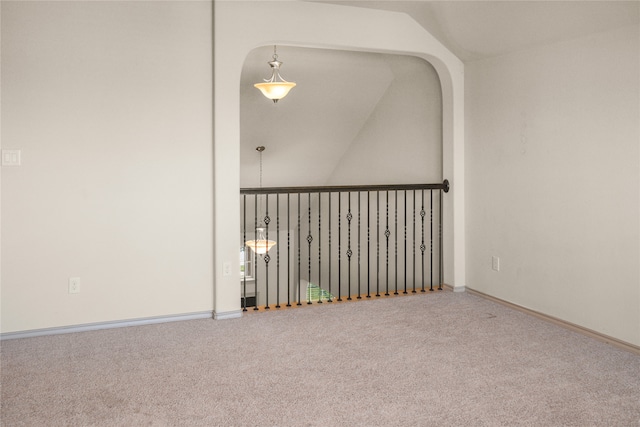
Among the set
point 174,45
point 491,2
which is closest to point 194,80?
point 174,45

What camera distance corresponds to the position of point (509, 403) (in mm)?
2604

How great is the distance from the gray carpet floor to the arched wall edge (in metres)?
0.57

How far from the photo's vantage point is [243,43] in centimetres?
404

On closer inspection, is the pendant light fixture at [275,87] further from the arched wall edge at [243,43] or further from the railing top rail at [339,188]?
the railing top rail at [339,188]

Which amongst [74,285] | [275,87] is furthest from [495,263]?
[74,285]

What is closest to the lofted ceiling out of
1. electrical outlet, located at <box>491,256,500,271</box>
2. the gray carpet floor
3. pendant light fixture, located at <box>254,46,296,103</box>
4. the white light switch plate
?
pendant light fixture, located at <box>254,46,296,103</box>

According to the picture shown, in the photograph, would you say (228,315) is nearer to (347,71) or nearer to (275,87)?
(275,87)

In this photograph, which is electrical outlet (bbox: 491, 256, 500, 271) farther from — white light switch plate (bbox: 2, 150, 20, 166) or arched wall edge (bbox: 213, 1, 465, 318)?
white light switch plate (bbox: 2, 150, 20, 166)

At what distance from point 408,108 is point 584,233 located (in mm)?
2596

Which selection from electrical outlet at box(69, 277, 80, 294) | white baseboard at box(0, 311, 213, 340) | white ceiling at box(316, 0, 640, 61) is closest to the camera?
white ceiling at box(316, 0, 640, 61)

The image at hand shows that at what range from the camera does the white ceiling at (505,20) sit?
3.34 meters

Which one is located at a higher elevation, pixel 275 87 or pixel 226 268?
pixel 275 87

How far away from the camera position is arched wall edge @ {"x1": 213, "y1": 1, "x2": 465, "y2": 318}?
4.00 m

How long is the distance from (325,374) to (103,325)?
5.91 ft
